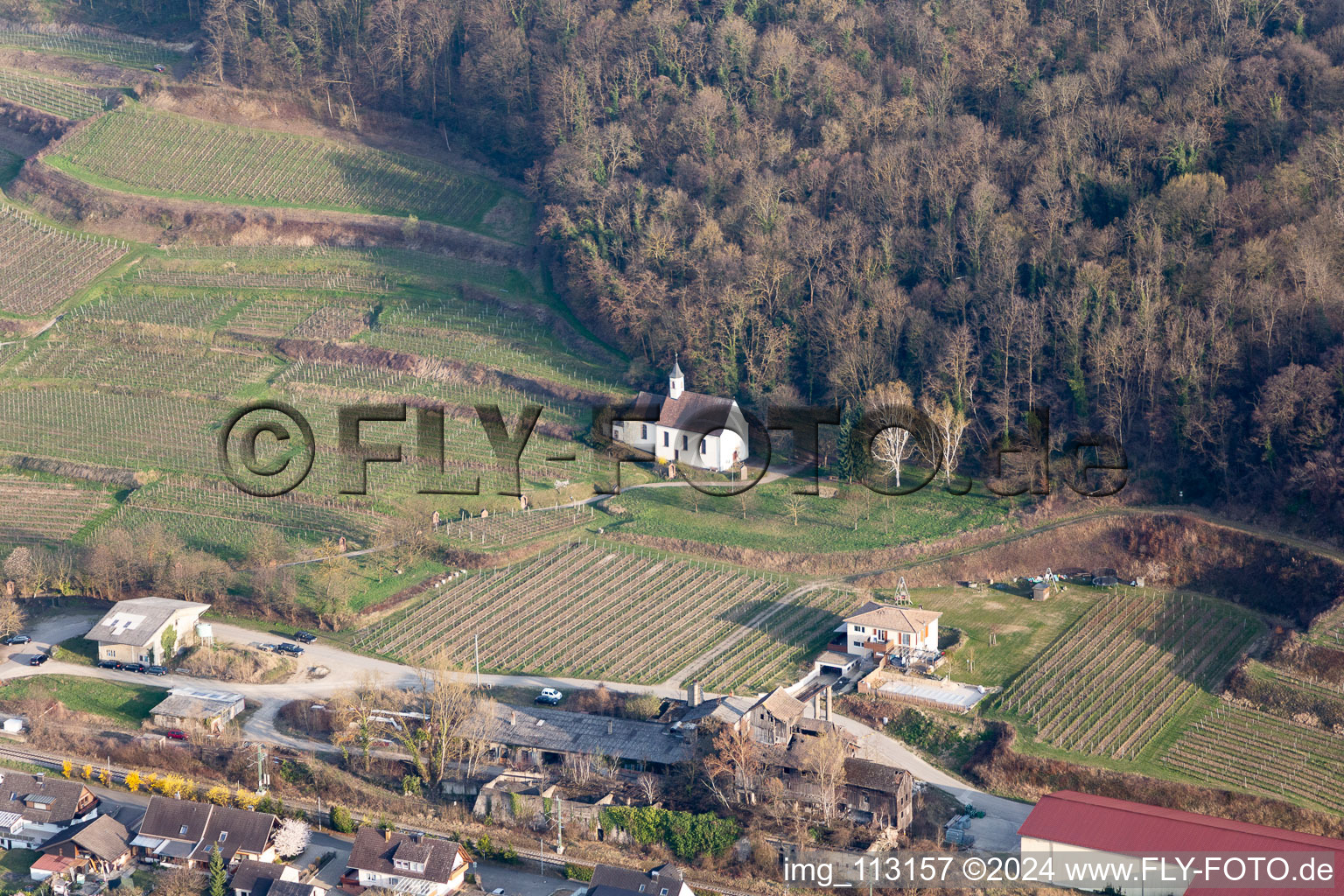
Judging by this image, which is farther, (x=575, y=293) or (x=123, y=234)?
(x=123, y=234)

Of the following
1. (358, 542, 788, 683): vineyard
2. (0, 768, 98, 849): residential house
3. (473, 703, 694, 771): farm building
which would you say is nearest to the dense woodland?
(358, 542, 788, 683): vineyard

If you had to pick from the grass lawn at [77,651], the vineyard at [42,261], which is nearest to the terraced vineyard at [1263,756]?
the grass lawn at [77,651]

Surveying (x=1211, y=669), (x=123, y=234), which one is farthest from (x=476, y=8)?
(x=1211, y=669)

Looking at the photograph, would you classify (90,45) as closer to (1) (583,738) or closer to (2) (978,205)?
(2) (978,205)

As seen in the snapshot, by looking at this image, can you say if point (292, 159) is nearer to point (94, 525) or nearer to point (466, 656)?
point (94, 525)

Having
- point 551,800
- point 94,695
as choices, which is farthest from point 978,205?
point 94,695

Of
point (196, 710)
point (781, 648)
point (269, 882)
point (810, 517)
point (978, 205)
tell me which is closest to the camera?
point (269, 882)

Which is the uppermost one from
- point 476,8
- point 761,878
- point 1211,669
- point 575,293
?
point 476,8

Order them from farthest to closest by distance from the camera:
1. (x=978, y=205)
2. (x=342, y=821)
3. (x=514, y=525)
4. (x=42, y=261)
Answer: (x=42, y=261) → (x=978, y=205) → (x=514, y=525) → (x=342, y=821)
